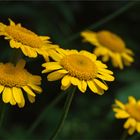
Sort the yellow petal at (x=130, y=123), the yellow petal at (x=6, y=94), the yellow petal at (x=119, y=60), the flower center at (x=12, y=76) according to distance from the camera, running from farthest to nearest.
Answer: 1. the yellow petal at (x=119, y=60)
2. the yellow petal at (x=130, y=123)
3. the flower center at (x=12, y=76)
4. the yellow petal at (x=6, y=94)

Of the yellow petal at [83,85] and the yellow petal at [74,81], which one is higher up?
the yellow petal at [74,81]

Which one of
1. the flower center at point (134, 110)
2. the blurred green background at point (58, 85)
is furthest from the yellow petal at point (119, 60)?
the flower center at point (134, 110)

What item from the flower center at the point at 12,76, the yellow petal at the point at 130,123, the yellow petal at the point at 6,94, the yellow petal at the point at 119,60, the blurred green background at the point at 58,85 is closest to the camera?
the yellow petal at the point at 6,94

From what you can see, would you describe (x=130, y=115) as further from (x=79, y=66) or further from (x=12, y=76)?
(x=12, y=76)

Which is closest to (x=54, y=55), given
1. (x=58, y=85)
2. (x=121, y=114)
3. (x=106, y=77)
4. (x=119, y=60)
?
(x=106, y=77)

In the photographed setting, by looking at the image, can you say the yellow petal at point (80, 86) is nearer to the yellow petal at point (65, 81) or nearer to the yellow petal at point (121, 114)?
the yellow petal at point (65, 81)

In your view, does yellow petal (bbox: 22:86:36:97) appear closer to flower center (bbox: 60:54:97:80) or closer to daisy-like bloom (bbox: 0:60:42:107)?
daisy-like bloom (bbox: 0:60:42:107)

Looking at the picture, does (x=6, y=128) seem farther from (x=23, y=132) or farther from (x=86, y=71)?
(x=86, y=71)
